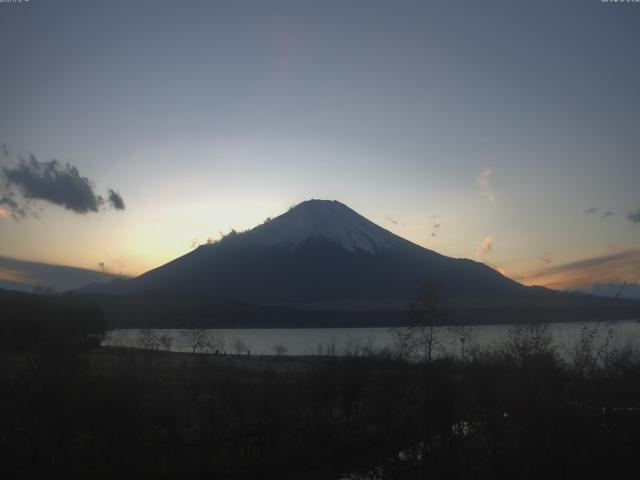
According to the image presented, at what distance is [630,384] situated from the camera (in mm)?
12727

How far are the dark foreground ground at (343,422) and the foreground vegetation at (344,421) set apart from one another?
4 centimetres

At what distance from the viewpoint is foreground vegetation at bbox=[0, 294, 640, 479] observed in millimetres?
8742

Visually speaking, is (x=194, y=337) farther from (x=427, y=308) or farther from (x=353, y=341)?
(x=427, y=308)

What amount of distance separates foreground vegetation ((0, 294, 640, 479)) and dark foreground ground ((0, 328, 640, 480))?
37mm

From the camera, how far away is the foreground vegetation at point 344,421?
8742 mm

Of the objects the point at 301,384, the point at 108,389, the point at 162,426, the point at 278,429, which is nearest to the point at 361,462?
the point at 278,429

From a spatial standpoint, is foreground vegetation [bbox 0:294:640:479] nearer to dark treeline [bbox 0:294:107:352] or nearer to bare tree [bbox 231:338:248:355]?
dark treeline [bbox 0:294:107:352]

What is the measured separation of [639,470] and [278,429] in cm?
1144

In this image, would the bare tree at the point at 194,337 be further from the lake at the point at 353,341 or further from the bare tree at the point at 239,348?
the bare tree at the point at 239,348

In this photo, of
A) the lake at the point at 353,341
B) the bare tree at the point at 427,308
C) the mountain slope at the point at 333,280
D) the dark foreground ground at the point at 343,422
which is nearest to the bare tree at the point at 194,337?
the lake at the point at 353,341

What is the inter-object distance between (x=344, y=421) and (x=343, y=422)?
0.21 metres

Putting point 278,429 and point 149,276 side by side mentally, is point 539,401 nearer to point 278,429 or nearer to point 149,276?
point 278,429

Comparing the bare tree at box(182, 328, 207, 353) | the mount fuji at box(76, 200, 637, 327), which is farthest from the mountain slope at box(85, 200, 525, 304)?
the bare tree at box(182, 328, 207, 353)

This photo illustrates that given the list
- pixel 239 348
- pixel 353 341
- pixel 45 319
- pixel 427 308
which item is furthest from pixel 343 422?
pixel 353 341
